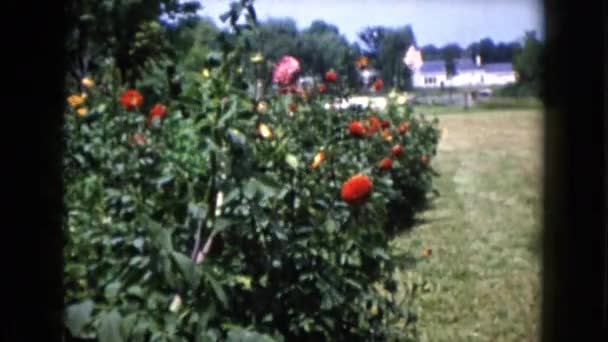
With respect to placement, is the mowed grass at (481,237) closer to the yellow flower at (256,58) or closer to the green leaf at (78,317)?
the yellow flower at (256,58)

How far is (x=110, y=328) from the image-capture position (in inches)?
62.2

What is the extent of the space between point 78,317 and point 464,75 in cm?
388

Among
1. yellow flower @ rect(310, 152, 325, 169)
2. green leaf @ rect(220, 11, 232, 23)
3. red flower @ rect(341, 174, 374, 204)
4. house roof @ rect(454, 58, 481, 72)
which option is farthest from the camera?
house roof @ rect(454, 58, 481, 72)

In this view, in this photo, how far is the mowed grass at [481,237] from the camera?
3543 mm

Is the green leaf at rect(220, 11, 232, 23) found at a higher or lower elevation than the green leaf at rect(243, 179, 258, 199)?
higher

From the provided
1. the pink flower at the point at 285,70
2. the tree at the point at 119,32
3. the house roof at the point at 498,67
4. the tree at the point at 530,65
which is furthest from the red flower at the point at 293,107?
the house roof at the point at 498,67

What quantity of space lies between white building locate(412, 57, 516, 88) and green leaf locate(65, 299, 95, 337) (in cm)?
313

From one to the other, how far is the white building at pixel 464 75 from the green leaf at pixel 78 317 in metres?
3.13

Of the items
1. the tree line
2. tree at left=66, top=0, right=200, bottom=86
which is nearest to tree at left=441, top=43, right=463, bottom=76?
the tree line

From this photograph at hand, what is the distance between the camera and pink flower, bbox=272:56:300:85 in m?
2.49

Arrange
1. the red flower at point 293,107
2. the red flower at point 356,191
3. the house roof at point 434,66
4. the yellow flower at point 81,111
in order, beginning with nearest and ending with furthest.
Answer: the red flower at point 356,191, the yellow flower at point 81,111, the red flower at point 293,107, the house roof at point 434,66

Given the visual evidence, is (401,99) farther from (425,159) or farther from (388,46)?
(388,46)

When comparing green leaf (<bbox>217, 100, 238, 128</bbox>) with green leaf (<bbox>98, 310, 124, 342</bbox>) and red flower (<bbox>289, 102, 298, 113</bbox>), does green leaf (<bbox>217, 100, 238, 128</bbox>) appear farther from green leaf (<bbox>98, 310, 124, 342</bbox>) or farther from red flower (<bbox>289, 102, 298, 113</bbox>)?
red flower (<bbox>289, 102, 298, 113</bbox>)

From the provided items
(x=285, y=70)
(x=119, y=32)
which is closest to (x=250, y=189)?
(x=285, y=70)
